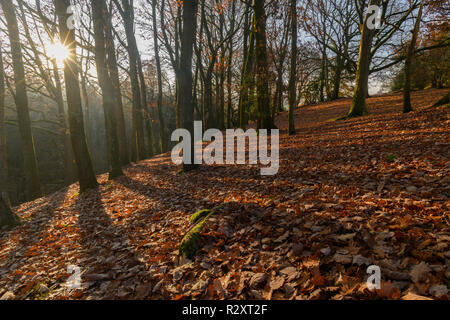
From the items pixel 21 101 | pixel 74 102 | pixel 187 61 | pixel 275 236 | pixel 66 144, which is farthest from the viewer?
pixel 66 144

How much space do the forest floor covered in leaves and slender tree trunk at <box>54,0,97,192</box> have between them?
2399mm

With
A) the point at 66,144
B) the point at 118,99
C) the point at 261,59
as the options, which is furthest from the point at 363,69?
the point at 66,144

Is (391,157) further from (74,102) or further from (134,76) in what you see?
(134,76)

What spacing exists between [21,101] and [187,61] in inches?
348

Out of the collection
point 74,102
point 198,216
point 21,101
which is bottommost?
point 198,216

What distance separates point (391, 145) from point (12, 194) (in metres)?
25.1

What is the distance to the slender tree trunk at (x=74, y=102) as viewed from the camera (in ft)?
23.5

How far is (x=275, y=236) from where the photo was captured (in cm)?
305

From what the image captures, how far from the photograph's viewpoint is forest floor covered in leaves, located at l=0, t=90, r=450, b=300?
2.23 meters

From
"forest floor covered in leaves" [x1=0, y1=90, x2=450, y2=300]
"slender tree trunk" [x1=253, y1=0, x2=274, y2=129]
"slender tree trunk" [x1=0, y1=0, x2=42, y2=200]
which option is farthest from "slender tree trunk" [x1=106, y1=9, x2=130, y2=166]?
"forest floor covered in leaves" [x1=0, y1=90, x2=450, y2=300]

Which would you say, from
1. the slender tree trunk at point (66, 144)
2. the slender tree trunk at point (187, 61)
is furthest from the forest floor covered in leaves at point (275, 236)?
the slender tree trunk at point (66, 144)

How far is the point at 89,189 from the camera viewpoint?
8.56m

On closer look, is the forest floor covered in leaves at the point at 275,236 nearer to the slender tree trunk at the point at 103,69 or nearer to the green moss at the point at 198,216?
the green moss at the point at 198,216
